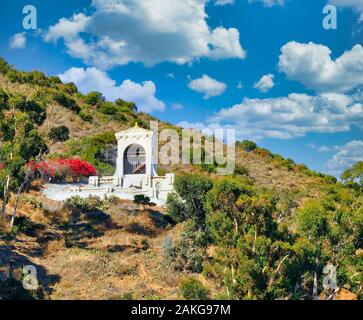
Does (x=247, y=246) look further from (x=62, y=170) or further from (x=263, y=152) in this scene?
(x=263, y=152)

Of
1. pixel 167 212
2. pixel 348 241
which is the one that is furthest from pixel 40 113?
pixel 348 241

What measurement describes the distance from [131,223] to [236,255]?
49.2 ft

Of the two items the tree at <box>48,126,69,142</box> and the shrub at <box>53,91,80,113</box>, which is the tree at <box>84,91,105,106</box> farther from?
the tree at <box>48,126,69,142</box>

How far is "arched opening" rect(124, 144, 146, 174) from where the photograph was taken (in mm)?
42844

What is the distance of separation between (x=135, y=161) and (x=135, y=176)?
2.50 metres

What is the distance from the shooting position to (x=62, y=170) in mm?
42781

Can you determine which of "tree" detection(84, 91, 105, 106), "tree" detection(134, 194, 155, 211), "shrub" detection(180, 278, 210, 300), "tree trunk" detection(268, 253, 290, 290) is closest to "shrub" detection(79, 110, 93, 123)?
"tree" detection(84, 91, 105, 106)

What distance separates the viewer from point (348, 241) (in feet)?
71.3

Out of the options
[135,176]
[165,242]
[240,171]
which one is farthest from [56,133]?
[240,171]

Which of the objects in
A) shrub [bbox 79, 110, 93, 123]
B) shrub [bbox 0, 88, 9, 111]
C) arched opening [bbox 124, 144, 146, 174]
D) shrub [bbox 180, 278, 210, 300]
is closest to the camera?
shrub [bbox 180, 278, 210, 300]

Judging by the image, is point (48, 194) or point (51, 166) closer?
point (48, 194)

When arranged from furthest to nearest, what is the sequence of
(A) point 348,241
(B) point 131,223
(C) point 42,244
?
(B) point 131,223 < (C) point 42,244 < (A) point 348,241

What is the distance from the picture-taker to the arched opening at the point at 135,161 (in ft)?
141
